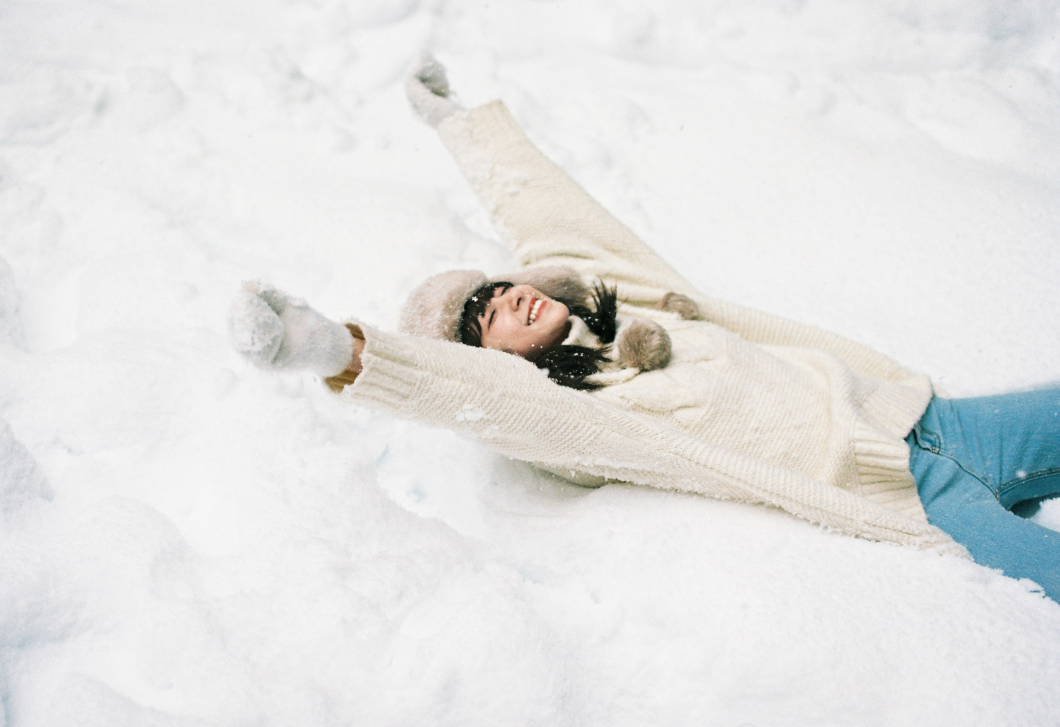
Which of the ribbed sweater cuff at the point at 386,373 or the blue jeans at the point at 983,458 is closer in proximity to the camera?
the ribbed sweater cuff at the point at 386,373

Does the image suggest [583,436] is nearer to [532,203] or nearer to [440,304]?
[440,304]

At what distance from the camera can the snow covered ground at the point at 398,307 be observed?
2.40 ft

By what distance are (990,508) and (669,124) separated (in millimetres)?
1287

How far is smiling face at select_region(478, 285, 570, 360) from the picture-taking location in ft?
3.49

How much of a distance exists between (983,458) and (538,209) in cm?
97

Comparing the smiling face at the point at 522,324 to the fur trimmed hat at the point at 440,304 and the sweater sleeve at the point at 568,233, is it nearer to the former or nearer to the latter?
the fur trimmed hat at the point at 440,304

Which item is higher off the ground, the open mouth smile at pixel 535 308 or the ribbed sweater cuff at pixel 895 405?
the open mouth smile at pixel 535 308

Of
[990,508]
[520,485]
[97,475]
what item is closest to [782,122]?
[990,508]

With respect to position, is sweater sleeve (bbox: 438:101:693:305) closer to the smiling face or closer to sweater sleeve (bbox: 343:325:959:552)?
the smiling face

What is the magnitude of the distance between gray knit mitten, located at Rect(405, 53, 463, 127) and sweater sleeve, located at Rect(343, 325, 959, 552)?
767 millimetres

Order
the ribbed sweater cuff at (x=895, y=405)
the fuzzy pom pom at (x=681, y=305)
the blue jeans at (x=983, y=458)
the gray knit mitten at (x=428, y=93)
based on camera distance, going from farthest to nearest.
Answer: the gray knit mitten at (x=428, y=93) < the fuzzy pom pom at (x=681, y=305) < the ribbed sweater cuff at (x=895, y=405) < the blue jeans at (x=983, y=458)

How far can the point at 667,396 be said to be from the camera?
1028 mm

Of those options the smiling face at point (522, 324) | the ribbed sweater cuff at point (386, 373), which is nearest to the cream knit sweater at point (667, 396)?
the ribbed sweater cuff at point (386, 373)

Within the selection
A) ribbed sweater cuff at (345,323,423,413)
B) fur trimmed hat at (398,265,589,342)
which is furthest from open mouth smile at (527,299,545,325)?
ribbed sweater cuff at (345,323,423,413)
